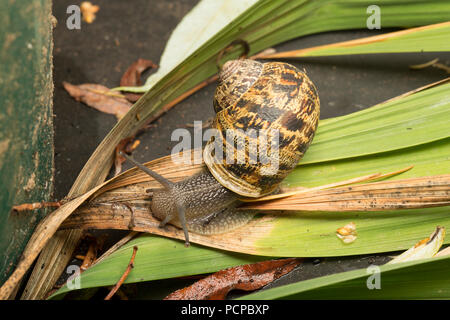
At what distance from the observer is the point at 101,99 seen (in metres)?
2.20

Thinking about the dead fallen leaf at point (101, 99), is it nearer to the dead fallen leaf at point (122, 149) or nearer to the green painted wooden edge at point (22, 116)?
the dead fallen leaf at point (122, 149)

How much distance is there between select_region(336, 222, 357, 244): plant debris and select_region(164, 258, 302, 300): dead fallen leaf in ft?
0.67

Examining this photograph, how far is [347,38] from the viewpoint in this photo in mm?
2412

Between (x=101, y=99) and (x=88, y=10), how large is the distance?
1.89ft

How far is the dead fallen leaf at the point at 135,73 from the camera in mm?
2232

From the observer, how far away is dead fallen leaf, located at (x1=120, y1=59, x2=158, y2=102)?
2232 millimetres

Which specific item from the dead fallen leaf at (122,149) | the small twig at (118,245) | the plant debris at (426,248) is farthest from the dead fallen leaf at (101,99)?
the plant debris at (426,248)

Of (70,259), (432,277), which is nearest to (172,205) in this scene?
(70,259)

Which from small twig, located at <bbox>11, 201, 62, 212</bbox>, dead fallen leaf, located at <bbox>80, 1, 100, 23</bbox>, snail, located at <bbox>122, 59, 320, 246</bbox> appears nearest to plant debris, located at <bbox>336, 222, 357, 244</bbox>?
snail, located at <bbox>122, 59, 320, 246</bbox>

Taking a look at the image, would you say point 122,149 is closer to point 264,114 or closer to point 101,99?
point 101,99

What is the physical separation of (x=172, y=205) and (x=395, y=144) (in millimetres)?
946

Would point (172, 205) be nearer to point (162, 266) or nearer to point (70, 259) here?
point (162, 266)

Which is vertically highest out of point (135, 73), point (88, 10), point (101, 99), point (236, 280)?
point (88, 10)

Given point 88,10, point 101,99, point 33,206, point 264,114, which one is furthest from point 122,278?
point 88,10
